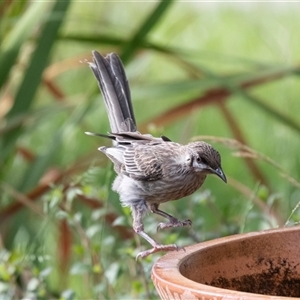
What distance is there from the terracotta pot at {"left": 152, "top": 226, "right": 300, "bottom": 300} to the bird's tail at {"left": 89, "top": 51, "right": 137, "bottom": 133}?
1125 millimetres

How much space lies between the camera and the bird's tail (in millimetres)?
3342

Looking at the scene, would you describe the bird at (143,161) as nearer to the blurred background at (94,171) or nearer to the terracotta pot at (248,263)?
the blurred background at (94,171)

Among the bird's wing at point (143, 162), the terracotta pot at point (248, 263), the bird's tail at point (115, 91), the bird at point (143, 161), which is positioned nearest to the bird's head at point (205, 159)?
the bird at point (143, 161)

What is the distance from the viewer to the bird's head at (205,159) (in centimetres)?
292

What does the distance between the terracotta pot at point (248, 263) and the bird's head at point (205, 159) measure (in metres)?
0.56

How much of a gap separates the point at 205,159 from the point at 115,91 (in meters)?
0.60

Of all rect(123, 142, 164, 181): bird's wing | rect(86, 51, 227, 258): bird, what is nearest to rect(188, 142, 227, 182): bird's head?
rect(86, 51, 227, 258): bird

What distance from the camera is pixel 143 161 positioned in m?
3.14

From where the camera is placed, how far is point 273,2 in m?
9.07

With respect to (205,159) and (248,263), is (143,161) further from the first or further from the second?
(248,263)

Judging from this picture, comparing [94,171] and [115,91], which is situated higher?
[115,91]

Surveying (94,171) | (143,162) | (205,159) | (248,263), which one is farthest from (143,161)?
(248,263)

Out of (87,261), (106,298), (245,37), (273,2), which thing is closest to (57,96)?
(87,261)

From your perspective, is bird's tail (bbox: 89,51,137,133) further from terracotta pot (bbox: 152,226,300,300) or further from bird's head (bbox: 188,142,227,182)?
terracotta pot (bbox: 152,226,300,300)
